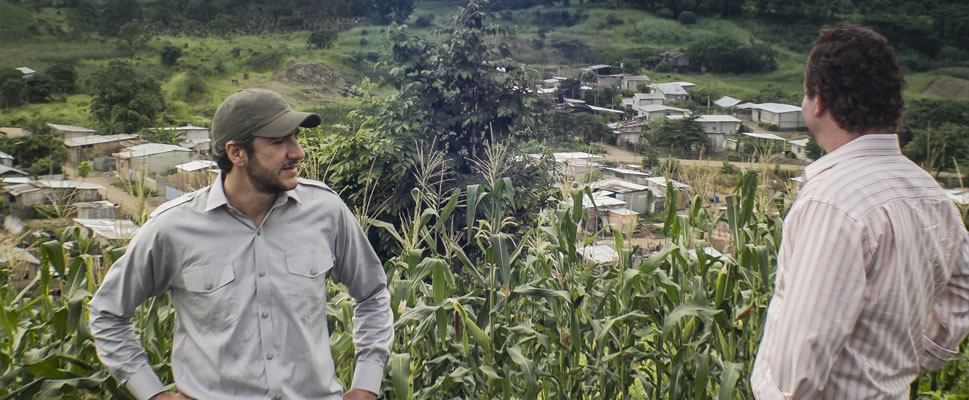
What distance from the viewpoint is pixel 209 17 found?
21.1 metres

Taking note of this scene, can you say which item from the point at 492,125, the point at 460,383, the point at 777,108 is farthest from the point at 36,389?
the point at 777,108

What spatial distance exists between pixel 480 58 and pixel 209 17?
14839 millimetres

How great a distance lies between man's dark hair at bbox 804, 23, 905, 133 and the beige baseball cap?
0.73m

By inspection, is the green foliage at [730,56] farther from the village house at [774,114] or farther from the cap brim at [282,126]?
the cap brim at [282,126]

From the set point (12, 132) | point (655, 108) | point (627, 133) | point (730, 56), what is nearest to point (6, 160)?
point (12, 132)

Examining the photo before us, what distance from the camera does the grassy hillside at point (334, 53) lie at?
676 inches

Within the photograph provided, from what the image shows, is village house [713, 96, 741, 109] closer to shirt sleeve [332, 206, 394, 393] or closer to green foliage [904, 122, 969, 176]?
green foliage [904, 122, 969, 176]

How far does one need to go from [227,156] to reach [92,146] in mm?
14588

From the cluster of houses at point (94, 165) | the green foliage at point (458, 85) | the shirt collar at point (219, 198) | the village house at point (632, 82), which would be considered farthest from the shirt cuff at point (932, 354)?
the village house at point (632, 82)

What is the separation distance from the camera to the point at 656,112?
58.4 feet

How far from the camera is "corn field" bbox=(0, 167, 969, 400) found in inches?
60.7

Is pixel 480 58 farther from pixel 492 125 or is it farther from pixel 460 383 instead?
pixel 460 383

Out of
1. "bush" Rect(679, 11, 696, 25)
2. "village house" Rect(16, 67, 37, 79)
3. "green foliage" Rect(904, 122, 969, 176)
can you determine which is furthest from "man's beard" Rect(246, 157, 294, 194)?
"bush" Rect(679, 11, 696, 25)

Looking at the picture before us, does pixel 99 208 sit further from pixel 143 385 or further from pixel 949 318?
pixel 949 318
